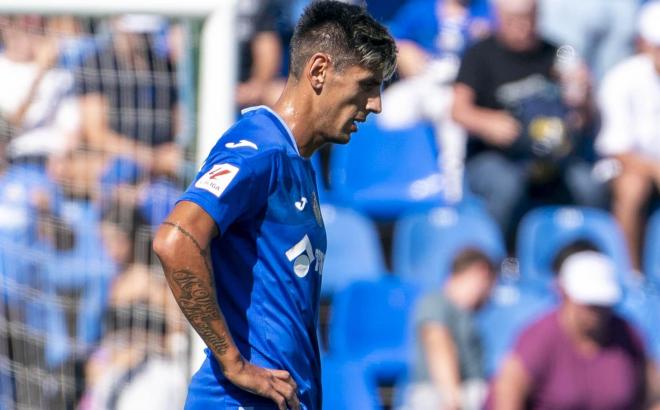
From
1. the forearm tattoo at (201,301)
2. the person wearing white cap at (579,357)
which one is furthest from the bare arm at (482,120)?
the forearm tattoo at (201,301)

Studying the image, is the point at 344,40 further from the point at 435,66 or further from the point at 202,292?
the point at 435,66

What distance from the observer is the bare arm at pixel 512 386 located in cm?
637

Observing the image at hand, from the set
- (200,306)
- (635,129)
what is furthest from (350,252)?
(200,306)

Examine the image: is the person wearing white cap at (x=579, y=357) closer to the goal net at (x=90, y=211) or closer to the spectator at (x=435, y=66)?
the spectator at (x=435, y=66)

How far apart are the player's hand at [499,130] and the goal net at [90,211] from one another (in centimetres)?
237

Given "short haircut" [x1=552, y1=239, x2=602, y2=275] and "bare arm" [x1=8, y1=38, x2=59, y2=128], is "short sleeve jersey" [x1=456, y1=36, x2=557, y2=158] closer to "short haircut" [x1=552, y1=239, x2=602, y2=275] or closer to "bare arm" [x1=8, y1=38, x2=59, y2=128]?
"short haircut" [x1=552, y1=239, x2=602, y2=275]

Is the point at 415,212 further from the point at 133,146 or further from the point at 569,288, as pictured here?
the point at 133,146

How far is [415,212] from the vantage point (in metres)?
7.31

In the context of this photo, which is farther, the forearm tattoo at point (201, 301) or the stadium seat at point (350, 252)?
the stadium seat at point (350, 252)

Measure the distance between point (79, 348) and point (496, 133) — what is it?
3.08 m

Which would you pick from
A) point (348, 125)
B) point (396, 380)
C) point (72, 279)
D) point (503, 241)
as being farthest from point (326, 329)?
point (348, 125)

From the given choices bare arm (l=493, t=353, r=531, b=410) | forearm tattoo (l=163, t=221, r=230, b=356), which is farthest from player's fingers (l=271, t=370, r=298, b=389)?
bare arm (l=493, t=353, r=531, b=410)

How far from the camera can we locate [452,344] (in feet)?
21.6

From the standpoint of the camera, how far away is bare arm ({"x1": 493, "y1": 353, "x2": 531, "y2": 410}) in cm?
637
